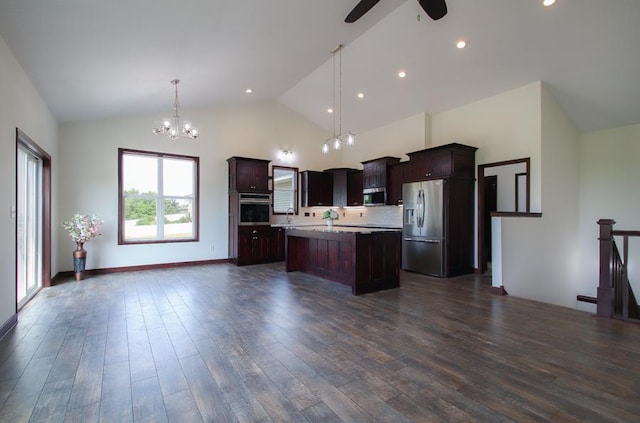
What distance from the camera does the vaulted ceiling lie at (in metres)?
2.98

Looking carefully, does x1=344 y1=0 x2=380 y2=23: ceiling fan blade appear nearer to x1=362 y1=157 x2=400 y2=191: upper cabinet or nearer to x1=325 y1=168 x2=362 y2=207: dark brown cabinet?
x1=362 y1=157 x2=400 y2=191: upper cabinet

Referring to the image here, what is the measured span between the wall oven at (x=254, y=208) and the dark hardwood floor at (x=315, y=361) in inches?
114

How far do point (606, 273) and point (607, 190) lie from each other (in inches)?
138

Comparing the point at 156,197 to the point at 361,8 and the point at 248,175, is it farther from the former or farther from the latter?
the point at 361,8

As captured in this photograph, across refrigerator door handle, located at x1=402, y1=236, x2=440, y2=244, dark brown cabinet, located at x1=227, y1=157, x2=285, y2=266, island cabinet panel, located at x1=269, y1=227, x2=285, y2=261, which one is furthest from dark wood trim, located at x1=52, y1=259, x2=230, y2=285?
refrigerator door handle, located at x1=402, y1=236, x2=440, y2=244

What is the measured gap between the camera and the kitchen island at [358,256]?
14.5 ft

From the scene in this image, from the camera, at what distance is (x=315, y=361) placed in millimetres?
2396

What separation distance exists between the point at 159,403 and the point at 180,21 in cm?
343

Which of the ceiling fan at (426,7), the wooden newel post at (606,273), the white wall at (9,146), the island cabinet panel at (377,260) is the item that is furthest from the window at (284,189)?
the wooden newel post at (606,273)

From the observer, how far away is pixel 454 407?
1.82 meters

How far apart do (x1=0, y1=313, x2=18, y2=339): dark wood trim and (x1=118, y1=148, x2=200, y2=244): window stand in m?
2.95

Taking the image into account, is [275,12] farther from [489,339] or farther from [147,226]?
[147,226]

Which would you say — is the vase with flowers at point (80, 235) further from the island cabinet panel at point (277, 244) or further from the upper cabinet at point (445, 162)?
the upper cabinet at point (445, 162)

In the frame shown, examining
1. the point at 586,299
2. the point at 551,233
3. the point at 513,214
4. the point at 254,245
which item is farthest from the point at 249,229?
the point at 586,299
